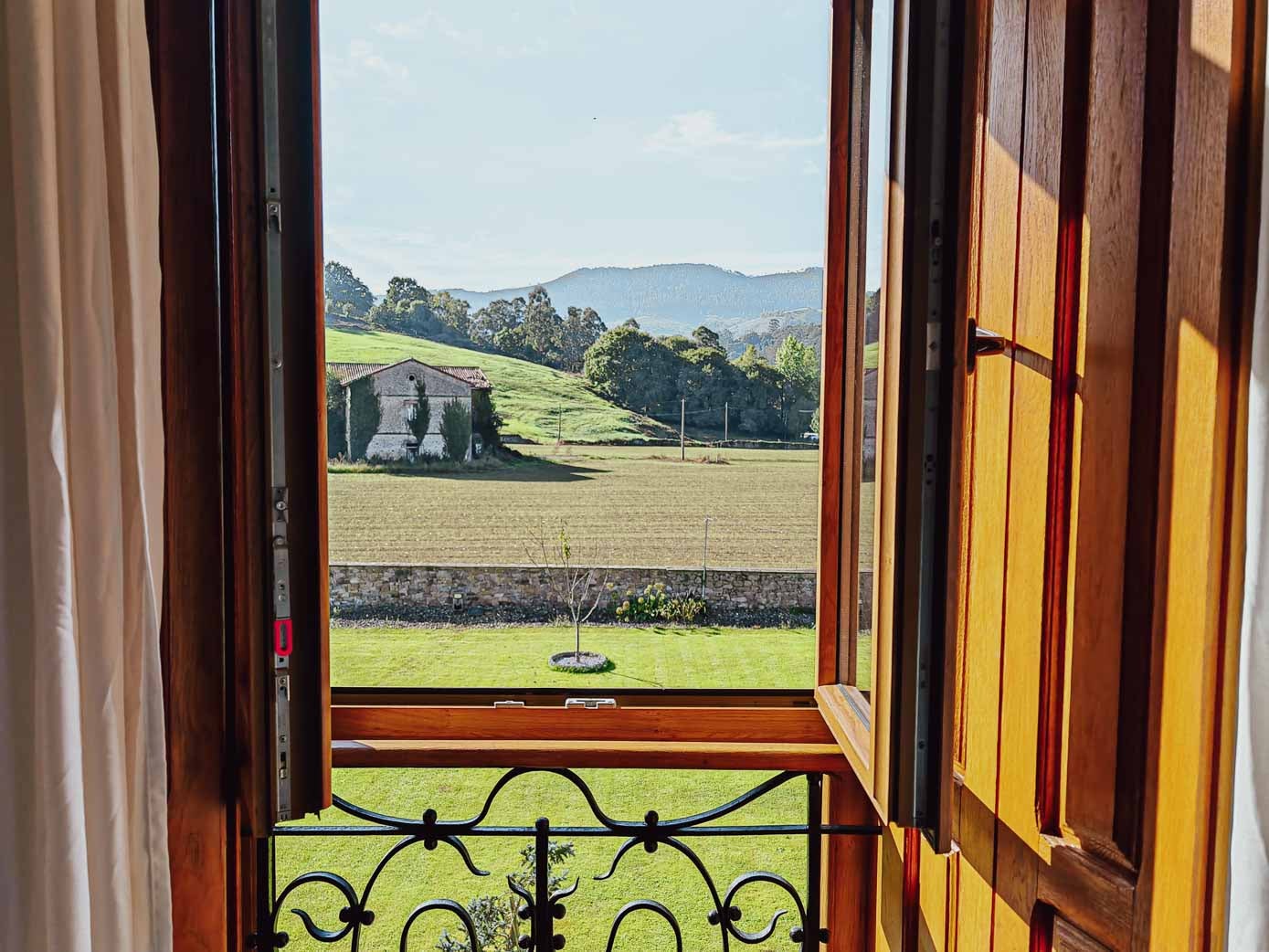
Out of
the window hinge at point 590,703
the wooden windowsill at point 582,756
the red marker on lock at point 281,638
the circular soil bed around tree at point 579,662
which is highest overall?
the red marker on lock at point 281,638

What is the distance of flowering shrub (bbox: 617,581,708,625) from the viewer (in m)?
1.72

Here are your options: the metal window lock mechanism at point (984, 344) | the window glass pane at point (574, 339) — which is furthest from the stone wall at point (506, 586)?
the metal window lock mechanism at point (984, 344)

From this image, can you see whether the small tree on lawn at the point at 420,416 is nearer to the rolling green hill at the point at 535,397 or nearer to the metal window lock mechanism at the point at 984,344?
the rolling green hill at the point at 535,397

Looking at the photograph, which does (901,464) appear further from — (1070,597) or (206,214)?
(206,214)

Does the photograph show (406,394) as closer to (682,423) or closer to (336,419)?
(336,419)

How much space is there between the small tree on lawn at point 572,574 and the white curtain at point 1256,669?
3.62 ft

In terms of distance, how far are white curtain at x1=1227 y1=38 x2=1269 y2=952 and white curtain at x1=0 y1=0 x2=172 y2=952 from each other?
4.25ft

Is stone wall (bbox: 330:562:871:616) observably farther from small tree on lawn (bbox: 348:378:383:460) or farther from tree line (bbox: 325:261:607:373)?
tree line (bbox: 325:261:607:373)

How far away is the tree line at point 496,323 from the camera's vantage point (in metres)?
1.68

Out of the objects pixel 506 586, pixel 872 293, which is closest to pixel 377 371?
pixel 506 586

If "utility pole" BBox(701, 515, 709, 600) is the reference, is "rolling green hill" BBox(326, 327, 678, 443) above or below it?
above

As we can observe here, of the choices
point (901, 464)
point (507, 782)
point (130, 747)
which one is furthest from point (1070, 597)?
point (130, 747)

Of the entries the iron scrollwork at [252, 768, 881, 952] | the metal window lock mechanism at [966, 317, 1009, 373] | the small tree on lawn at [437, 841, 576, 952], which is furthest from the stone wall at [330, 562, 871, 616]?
the metal window lock mechanism at [966, 317, 1009, 373]

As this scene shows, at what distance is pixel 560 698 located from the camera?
1708mm
